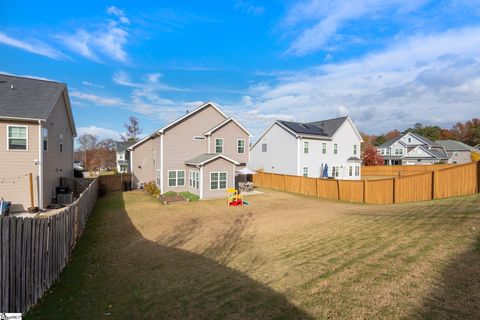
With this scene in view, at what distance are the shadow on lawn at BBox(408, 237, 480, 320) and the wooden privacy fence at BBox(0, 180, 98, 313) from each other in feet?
24.4

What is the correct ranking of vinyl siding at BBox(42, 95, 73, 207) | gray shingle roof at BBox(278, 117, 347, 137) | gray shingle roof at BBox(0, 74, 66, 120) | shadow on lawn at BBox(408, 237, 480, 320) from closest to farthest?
shadow on lawn at BBox(408, 237, 480, 320)
gray shingle roof at BBox(0, 74, 66, 120)
vinyl siding at BBox(42, 95, 73, 207)
gray shingle roof at BBox(278, 117, 347, 137)

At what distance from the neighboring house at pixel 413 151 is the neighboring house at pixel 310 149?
92.3ft

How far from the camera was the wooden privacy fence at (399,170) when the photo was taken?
40569 mm

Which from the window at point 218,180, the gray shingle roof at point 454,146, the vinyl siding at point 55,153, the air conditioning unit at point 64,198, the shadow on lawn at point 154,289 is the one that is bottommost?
the shadow on lawn at point 154,289

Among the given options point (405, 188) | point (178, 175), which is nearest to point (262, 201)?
point (178, 175)

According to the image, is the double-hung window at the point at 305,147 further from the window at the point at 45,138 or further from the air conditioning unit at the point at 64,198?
the window at the point at 45,138

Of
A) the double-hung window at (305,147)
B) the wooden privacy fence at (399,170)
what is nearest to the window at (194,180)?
the double-hung window at (305,147)

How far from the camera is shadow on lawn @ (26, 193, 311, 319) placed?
4.72 metres

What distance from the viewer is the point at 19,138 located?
1470cm

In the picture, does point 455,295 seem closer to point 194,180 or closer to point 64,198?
point 194,180

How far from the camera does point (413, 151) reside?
54781 millimetres

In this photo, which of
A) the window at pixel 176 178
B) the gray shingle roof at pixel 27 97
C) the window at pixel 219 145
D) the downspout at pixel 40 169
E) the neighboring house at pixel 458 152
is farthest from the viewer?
the neighboring house at pixel 458 152

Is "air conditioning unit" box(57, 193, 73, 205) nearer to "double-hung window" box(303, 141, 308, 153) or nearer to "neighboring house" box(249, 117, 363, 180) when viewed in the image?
"neighboring house" box(249, 117, 363, 180)

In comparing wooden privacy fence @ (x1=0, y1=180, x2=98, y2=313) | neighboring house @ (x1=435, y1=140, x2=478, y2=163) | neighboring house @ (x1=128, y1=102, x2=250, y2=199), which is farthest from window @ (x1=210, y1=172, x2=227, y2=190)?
neighboring house @ (x1=435, y1=140, x2=478, y2=163)
